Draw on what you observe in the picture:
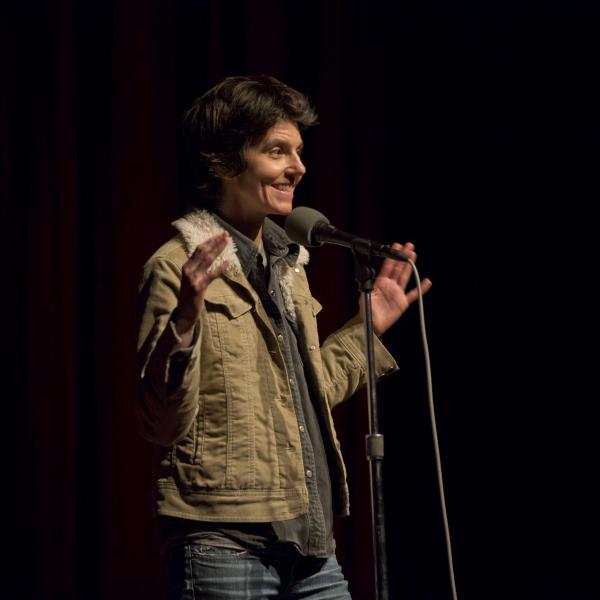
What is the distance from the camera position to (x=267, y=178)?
5.60ft

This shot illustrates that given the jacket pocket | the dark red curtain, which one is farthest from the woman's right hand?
the dark red curtain

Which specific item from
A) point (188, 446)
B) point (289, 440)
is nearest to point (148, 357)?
point (188, 446)

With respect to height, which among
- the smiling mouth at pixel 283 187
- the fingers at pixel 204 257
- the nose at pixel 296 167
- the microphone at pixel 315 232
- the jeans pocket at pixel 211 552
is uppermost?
the nose at pixel 296 167

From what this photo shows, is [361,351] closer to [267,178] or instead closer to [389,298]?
[389,298]

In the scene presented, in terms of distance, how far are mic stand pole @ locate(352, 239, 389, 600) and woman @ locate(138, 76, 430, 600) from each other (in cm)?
19

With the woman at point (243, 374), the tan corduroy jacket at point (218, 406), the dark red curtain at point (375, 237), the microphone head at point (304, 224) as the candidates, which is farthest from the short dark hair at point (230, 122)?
the dark red curtain at point (375, 237)

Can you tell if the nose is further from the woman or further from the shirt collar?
the shirt collar

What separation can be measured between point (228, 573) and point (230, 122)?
84 centimetres

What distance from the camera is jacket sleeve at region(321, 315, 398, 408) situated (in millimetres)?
1856

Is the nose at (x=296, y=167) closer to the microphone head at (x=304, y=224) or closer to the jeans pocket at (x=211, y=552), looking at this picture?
the microphone head at (x=304, y=224)

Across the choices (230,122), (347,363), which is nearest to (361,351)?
(347,363)

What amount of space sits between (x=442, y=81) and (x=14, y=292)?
5.01ft

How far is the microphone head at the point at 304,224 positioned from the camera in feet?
5.05

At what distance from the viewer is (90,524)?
2441mm
